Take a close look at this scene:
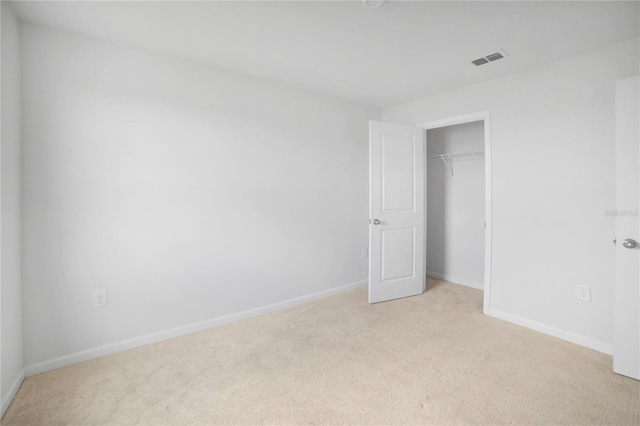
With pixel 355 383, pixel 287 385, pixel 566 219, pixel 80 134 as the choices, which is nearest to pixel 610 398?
pixel 566 219

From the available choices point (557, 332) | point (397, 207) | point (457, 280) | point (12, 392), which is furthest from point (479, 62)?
point (12, 392)

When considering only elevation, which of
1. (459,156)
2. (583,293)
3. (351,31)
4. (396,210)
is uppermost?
(351,31)

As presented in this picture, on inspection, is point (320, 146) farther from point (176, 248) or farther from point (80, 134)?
point (80, 134)

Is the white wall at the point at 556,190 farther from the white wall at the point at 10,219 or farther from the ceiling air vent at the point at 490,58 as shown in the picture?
the white wall at the point at 10,219

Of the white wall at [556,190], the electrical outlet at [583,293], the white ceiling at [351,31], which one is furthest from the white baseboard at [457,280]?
the white ceiling at [351,31]

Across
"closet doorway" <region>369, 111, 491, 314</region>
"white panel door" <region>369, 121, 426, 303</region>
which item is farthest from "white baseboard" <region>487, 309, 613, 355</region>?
"white panel door" <region>369, 121, 426, 303</region>

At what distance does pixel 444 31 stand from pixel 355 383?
242cm

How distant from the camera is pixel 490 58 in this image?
2537 millimetres

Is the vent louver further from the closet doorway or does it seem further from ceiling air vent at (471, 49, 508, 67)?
the closet doorway

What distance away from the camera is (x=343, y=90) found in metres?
3.33

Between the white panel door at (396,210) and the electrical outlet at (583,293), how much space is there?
1486 mm

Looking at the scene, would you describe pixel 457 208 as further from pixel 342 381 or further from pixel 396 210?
pixel 342 381

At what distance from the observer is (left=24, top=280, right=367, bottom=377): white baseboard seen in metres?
2.09

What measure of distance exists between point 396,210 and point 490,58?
5.43 feet
